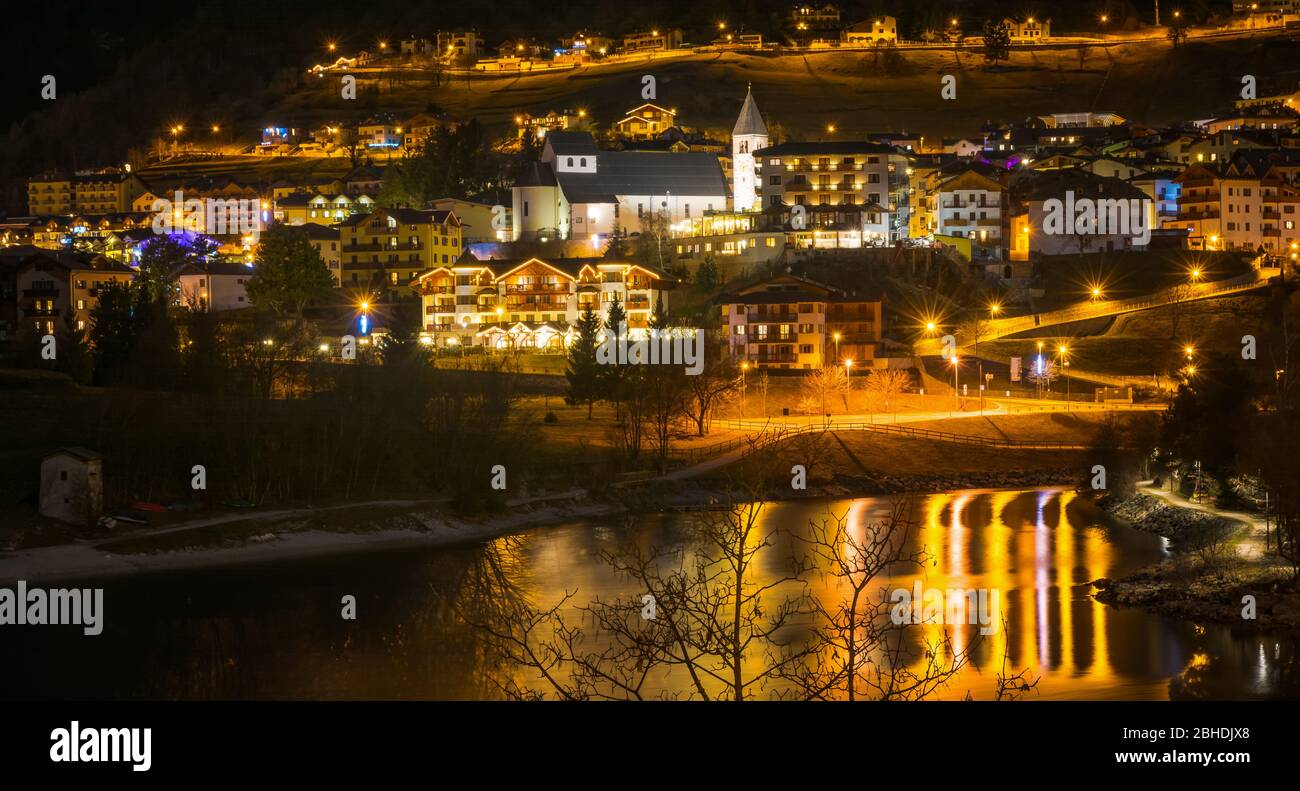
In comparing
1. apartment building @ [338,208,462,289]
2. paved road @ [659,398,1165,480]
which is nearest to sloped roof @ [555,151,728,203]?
apartment building @ [338,208,462,289]

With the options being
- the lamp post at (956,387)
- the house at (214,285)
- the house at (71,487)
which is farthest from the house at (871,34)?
the house at (71,487)

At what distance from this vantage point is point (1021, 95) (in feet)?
282

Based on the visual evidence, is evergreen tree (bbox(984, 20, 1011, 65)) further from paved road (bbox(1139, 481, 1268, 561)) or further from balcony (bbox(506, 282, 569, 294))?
paved road (bbox(1139, 481, 1268, 561))

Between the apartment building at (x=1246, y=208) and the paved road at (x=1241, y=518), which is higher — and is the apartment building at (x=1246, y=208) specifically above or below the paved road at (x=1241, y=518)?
above

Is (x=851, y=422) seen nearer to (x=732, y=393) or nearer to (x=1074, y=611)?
(x=732, y=393)

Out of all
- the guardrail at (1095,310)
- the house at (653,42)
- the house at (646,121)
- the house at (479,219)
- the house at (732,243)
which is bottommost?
the guardrail at (1095,310)

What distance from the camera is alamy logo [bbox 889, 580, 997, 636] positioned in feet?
66.0

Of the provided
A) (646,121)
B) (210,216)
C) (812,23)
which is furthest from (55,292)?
(812,23)

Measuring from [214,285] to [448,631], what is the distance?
110 ft

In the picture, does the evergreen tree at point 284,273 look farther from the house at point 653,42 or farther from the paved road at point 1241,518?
the house at point 653,42

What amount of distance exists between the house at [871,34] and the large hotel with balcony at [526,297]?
52.7m

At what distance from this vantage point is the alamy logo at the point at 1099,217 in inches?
1932
